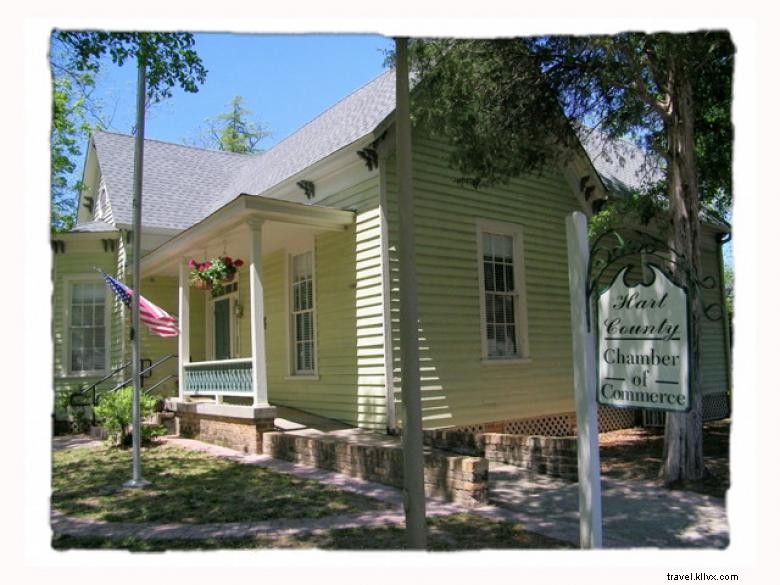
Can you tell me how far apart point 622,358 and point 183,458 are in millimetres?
7480

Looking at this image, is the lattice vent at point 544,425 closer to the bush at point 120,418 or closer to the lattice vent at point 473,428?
the lattice vent at point 473,428

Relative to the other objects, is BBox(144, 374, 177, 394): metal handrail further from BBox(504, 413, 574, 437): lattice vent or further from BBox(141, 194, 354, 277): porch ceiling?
BBox(504, 413, 574, 437): lattice vent

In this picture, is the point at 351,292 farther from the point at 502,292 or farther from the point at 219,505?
the point at 219,505

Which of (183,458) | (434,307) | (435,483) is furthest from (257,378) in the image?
(435,483)

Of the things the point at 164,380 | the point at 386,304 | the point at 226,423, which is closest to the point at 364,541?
the point at 386,304

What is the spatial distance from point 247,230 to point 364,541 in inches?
238

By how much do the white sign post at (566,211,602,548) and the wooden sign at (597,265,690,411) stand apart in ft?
0.28

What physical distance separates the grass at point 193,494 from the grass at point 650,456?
3.69 metres

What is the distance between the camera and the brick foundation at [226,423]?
9508 mm

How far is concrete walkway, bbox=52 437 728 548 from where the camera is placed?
5.48 m

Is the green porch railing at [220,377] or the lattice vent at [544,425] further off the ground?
the green porch railing at [220,377]

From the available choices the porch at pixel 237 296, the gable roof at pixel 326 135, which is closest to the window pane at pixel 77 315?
the porch at pixel 237 296

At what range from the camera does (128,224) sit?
1469 cm

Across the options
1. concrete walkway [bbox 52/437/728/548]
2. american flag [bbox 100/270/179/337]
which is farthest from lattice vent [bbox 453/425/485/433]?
american flag [bbox 100/270/179/337]
